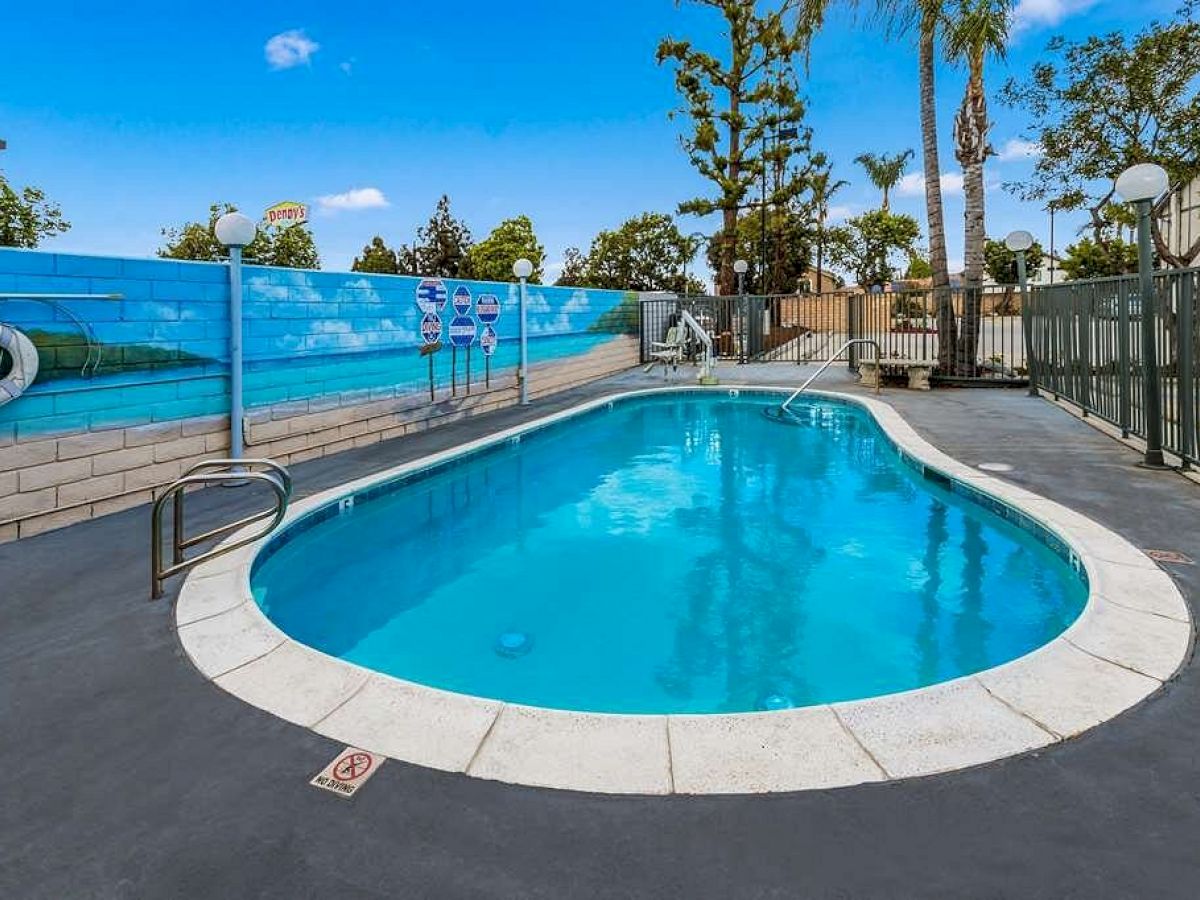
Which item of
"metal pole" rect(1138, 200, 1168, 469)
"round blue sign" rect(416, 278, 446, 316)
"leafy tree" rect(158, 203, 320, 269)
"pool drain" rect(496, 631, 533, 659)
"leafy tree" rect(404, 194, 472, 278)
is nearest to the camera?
"pool drain" rect(496, 631, 533, 659)

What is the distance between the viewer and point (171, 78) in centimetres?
2683

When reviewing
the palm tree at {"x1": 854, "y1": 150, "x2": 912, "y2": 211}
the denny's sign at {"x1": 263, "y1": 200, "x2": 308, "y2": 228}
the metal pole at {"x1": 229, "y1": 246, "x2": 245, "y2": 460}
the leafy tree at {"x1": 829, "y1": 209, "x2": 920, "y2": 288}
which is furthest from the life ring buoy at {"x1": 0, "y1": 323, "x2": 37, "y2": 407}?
the palm tree at {"x1": 854, "y1": 150, "x2": 912, "y2": 211}

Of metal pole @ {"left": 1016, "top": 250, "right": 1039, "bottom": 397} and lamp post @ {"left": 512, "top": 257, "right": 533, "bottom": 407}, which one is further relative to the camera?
lamp post @ {"left": 512, "top": 257, "right": 533, "bottom": 407}

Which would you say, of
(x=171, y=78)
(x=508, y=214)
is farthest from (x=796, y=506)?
(x=508, y=214)

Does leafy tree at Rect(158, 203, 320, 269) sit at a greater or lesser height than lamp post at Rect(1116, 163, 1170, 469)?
greater

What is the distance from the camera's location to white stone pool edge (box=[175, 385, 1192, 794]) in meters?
2.20

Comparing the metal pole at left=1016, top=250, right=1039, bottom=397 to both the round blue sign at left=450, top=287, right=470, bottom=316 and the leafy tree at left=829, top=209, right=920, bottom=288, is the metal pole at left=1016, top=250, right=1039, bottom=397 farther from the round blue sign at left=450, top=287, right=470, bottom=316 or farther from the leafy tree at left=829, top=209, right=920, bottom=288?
the leafy tree at left=829, top=209, right=920, bottom=288

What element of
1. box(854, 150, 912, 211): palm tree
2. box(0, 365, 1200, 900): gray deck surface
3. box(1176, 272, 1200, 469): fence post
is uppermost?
box(854, 150, 912, 211): palm tree

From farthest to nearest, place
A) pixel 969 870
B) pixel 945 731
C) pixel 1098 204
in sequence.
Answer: pixel 1098 204 < pixel 945 731 < pixel 969 870

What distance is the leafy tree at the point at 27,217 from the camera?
86.3 ft

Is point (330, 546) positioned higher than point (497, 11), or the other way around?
point (497, 11)

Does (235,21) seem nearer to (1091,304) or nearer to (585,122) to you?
(585,122)

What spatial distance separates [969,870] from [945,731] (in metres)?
0.68

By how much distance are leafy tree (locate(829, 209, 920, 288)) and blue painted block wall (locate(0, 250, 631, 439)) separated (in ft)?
138
